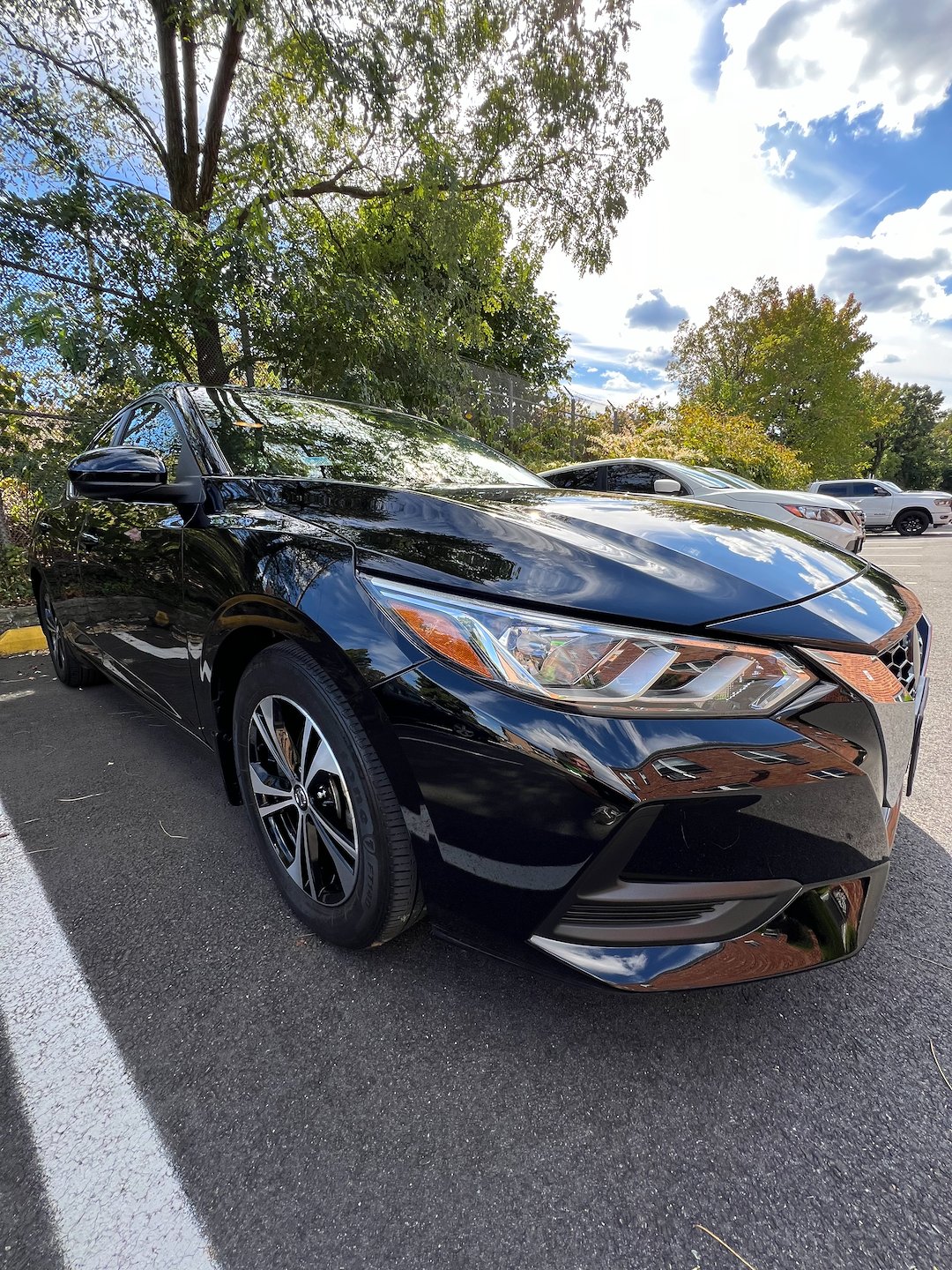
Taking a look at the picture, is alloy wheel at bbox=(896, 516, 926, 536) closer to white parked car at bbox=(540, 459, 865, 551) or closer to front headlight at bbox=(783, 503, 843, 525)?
white parked car at bbox=(540, 459, 865, 551)

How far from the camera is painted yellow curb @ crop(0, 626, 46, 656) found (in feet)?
15.9

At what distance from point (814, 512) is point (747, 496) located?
675mm

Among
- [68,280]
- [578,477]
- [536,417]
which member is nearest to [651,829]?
[68,280]

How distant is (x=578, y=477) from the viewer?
290 inches

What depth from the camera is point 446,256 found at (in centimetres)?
704

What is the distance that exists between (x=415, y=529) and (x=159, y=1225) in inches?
52.6

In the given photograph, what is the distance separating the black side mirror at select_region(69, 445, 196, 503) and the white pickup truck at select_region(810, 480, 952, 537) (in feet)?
60.2

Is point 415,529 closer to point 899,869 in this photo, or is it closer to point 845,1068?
point 845,1068

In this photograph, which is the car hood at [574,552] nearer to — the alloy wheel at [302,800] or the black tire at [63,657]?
the alloy wheel at [302,800]

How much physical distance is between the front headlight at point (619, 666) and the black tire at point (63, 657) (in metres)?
3.24

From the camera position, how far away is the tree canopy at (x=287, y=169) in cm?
505

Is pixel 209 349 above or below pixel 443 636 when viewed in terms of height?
above

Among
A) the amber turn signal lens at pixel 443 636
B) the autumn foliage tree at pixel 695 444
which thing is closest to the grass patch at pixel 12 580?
the amber turn signal lens at pixel 443 636

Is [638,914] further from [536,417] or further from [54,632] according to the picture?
[536,417]
